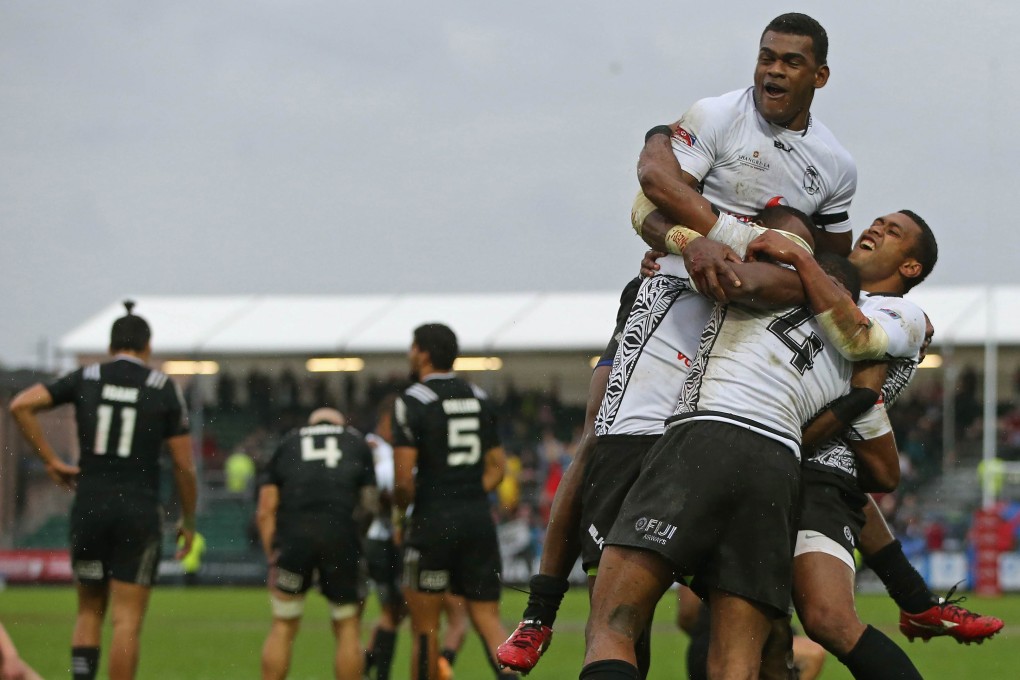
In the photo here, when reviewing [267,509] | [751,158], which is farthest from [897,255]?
[267,509]

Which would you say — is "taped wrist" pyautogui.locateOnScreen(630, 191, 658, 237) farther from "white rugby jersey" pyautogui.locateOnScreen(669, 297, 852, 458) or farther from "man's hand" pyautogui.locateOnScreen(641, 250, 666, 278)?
"white rugby jersey" pyautogui.locateOnScreen(669, 297, 852, 458)

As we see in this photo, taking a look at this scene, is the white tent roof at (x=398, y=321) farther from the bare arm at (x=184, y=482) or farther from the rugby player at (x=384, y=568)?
the bare arm at (x=184, y=482)

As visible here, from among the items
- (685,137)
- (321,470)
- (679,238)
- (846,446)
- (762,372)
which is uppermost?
(685,137)

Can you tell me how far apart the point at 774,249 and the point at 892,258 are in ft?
3.05

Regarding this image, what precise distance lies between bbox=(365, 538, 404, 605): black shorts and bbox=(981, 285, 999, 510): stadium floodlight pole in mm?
18520

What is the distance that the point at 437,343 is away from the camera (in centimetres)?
998

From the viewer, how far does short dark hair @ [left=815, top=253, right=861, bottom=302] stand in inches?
207

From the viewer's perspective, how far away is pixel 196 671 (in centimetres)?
1259

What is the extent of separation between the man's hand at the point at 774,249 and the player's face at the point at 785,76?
547 millimetres

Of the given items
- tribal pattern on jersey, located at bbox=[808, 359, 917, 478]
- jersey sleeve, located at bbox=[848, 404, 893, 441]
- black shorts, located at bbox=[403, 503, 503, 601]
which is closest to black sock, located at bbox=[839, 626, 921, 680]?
tribal pattern on jersey, located at bbox=[808, 359, 917, 478]

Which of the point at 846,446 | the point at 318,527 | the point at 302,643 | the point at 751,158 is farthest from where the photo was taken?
the point at 302,643

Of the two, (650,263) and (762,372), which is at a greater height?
(650,263)

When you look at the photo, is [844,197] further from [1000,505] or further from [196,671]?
[1000,505]

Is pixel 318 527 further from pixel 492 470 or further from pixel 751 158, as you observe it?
pixel 751 158
